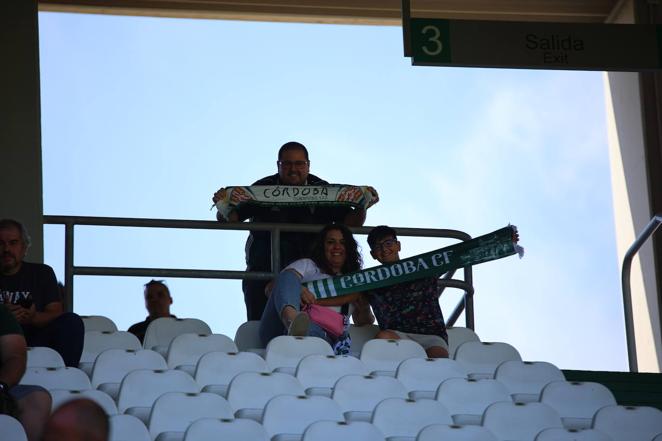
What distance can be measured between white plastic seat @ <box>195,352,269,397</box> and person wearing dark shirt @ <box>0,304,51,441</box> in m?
1.08

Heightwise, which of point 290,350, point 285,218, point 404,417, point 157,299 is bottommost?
point 404,417

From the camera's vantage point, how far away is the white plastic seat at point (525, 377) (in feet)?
24.5

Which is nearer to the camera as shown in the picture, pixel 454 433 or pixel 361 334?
pixel 454 433

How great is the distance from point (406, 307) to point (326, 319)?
0.50m

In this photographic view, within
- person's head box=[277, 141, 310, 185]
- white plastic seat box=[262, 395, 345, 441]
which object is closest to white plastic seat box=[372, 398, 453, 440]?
white plastic seat box=[262, 395, 345, 441]

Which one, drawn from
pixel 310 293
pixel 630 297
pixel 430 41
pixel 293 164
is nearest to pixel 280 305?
pixel 310 293

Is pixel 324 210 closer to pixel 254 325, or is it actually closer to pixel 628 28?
pixel 254 325

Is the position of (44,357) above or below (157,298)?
below

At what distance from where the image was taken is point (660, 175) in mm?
11859

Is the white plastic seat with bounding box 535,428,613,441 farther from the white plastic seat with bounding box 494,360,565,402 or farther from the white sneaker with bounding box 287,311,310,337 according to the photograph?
the white sneaker with bounding box 287,311,310,337

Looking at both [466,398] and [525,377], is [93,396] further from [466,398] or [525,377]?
[525,377]

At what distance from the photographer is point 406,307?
26.5 ft

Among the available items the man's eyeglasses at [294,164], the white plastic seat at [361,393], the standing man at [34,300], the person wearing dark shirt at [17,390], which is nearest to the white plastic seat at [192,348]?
the standing man at [34,300]

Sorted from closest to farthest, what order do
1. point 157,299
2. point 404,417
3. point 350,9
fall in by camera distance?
point 404,417 → point 157,299 → point 350,9
